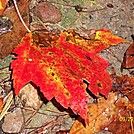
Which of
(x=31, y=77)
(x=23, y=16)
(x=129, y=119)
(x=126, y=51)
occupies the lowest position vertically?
(x=129, y=119)

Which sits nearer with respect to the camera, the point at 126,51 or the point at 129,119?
the point at 129,119

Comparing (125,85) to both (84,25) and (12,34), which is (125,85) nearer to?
(84,25)

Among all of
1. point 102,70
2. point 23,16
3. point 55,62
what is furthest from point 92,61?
point 23,16

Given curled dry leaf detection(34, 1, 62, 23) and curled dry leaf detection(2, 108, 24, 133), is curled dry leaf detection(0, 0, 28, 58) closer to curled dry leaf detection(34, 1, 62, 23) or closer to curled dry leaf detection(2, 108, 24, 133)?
curled dry leaf detection(34, 1, 62, 23)

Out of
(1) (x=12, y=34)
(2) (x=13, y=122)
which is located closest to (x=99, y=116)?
(2) (x=13, y=122)

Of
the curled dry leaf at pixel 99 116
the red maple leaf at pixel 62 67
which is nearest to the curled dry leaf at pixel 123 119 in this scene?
the curled dry leaf at pixel 99 116

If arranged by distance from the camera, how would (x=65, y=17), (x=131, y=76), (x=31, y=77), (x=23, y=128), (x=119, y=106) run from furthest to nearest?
(x=65, y=17), (x=131, y=76), (x=119, y=106), (x=23, y=128), (x=31, y=77)

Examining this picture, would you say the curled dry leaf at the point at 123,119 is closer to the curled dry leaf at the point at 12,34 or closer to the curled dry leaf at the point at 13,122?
the curled dry leaf at the point at 13,122

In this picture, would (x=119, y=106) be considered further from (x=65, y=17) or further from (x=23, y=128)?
(x=65, y=17)
